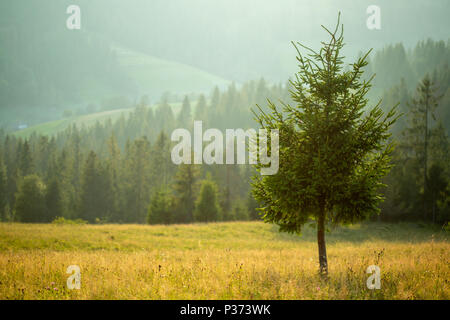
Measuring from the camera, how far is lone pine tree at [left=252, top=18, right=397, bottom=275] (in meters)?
7.80

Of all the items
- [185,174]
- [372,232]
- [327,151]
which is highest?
[327,151]

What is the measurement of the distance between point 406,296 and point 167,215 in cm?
3321

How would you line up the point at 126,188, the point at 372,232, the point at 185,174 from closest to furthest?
the point at 372,232 < the point at 185,174 < the point at 126,188

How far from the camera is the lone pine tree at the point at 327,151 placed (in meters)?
7.80

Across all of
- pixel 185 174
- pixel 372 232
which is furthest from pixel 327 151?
pixel 185 174

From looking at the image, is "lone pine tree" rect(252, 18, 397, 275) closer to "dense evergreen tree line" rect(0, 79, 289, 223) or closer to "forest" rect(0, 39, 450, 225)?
"forest" rect(0, 39, 450, 225)

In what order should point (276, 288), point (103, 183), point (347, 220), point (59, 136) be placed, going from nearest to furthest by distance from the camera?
point (276, 288) < point (347, 220) < point (103, 183) < point (59, 136)

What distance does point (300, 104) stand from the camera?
28.4 feet

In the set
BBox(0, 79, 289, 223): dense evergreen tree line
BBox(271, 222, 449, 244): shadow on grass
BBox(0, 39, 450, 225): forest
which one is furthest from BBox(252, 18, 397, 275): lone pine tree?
BBox(0, 79, 289, 223): dense evergreen tree line

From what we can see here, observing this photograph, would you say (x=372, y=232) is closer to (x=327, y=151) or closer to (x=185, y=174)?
(x=185, y=174)

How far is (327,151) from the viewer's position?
25.9ft

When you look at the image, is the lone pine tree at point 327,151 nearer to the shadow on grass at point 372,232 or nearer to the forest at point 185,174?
the forest at point 185,174
